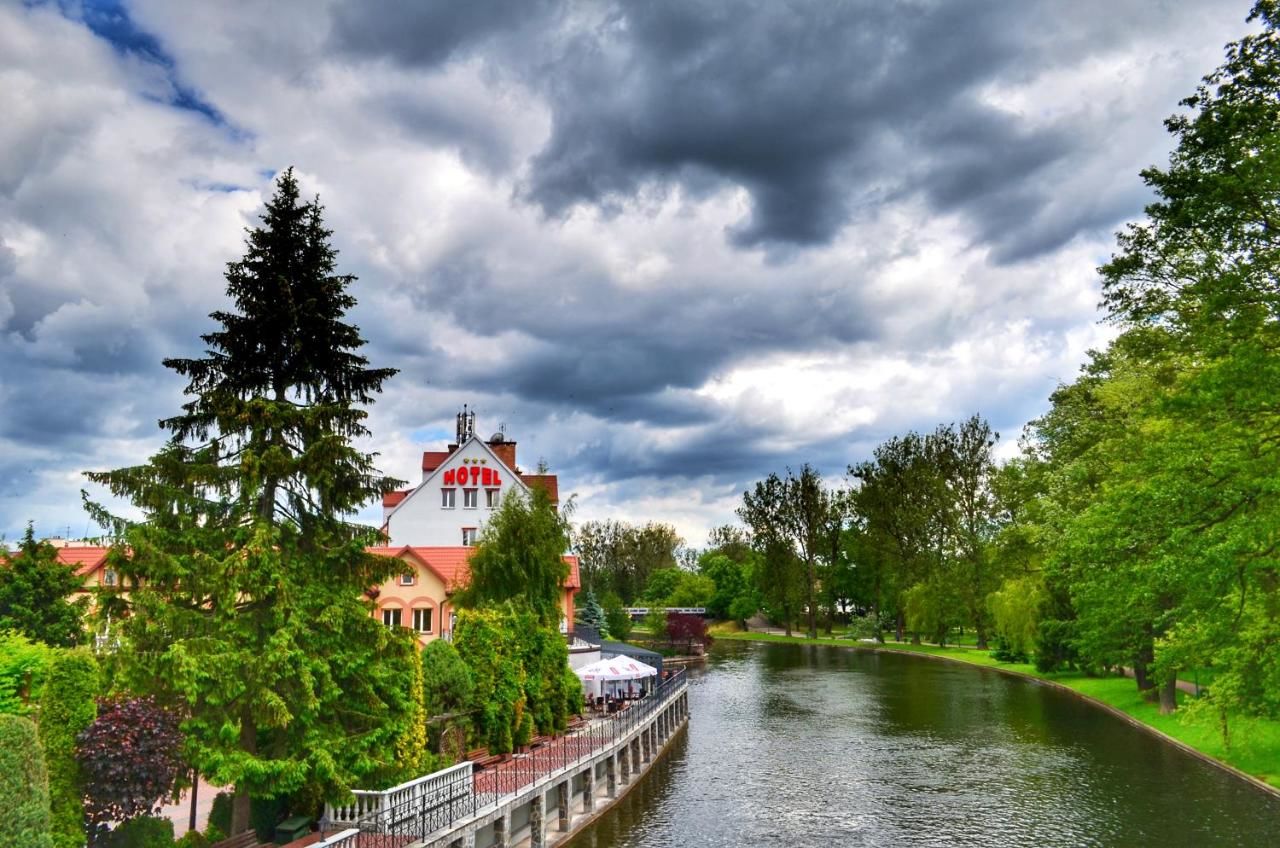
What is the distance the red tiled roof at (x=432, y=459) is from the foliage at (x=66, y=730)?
2170 inches

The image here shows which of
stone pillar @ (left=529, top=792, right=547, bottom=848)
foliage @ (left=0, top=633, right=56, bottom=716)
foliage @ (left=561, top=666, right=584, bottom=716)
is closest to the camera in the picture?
foliage @ (left=0, top=633, right=56, bottom=716)

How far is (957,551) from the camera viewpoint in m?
86.6

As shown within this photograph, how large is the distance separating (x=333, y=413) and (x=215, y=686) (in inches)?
254

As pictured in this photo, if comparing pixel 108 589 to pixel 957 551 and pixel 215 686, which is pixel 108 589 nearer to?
pixel 215 686

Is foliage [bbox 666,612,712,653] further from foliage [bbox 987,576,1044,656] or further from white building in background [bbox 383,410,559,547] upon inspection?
white building in background [bbox 383,410,559,547]

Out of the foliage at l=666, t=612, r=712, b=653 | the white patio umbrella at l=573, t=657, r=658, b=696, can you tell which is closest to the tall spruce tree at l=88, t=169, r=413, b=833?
the white patio umbrella at l=573, t=657, r=658, b=696

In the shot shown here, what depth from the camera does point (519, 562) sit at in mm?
Result: 42438

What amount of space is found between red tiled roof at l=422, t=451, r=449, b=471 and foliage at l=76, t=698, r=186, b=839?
54.8 m

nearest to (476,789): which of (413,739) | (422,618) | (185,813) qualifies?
(413,739)

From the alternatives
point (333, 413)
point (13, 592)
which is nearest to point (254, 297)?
point (333, 413)

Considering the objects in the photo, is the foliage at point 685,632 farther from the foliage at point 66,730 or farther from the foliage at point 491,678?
the foliage at point 66,730

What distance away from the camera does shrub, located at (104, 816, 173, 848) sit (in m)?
17.4

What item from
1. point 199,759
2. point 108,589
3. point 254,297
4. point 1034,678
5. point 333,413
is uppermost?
point 254,297

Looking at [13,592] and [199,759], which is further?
[13,592]
